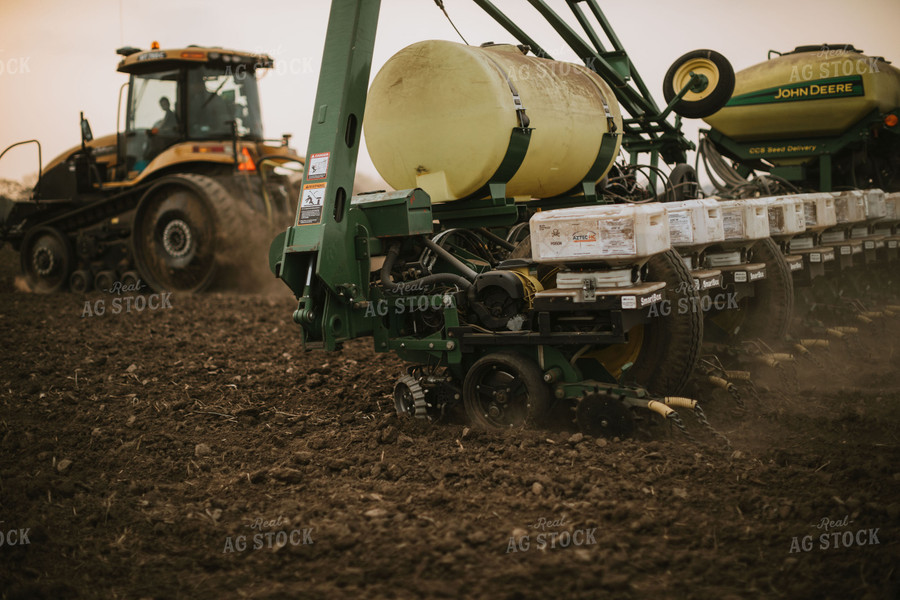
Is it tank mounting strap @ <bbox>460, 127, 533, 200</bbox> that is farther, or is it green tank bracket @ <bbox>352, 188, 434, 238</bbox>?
tank mounting strap @ <bbox>460, 127, 533, 200</bbox>

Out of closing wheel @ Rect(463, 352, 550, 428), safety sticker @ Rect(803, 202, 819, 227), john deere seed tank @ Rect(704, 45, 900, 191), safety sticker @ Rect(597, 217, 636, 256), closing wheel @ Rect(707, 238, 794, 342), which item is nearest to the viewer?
safety sticker @ Rect(597, 217, 636, 256)

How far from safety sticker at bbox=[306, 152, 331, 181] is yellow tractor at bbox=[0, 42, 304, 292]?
579 centimetres

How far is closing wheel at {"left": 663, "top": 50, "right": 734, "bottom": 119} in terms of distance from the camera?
25.1 ft

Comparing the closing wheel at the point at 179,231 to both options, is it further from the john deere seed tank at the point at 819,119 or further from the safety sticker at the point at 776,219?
the safety sticker at the point at 776,219

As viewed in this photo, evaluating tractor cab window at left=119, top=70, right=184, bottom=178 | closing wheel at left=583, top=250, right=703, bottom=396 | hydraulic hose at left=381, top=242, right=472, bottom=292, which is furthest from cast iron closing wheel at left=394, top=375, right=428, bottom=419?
tractor cab window at left=119, top=70, right=184, bottom=178

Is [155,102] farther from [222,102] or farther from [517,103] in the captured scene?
[517,103]

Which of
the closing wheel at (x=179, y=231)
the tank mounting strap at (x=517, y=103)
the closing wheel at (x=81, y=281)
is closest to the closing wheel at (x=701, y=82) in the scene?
the tank mounting strap at (x=517, y=103)

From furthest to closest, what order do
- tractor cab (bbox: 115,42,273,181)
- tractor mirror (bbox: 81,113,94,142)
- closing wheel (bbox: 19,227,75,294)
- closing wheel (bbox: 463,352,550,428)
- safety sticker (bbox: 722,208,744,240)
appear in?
closing wheel (bbox: 19,227,75,294) < tractor mirror (bbox: 81,113,94,142) < tractor cab (bbox: 115,42,273,181) < safety sticker (bbox: 722,208,744,240) < closing wheel (bbox: 463,352,550,428)

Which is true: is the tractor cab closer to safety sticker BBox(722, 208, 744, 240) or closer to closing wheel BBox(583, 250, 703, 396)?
safety sticker BBox(722, 208, 744, 240)

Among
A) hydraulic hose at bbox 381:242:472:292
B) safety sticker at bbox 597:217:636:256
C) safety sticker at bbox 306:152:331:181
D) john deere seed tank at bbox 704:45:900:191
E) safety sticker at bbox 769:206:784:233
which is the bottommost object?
hydraulic hose at bbox 381:242:472:292

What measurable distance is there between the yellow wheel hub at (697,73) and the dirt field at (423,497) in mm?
2802

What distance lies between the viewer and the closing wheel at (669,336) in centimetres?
477

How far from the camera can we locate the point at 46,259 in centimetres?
1278

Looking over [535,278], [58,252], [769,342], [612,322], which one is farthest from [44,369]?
[58,252]
